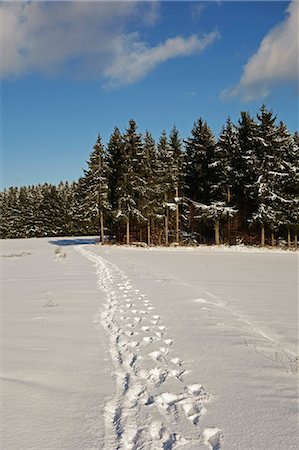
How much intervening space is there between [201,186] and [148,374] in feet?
121

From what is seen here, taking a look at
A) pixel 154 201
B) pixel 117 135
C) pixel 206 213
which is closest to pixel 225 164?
pixel 206 213

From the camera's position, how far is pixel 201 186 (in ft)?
133

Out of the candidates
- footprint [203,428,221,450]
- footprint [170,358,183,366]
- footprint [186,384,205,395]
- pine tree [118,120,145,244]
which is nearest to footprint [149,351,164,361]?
footprint [170,358,183,366]

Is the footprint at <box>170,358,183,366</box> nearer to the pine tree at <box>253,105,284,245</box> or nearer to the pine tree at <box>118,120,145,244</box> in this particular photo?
the pine tree at <box>253,105,284,245</box>

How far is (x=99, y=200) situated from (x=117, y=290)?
97.4ft

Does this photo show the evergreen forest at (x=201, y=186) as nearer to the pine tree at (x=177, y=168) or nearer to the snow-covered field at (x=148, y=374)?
the pine tree at (x=177, y=168)

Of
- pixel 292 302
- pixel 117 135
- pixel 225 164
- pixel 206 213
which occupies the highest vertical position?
pixel 117 135

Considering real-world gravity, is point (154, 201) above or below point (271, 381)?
above

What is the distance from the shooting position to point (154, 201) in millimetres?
39062

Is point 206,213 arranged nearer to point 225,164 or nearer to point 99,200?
point 225,164

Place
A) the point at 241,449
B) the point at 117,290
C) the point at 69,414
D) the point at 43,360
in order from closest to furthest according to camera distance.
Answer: the point at 241,449
the point at 69,414
the point at 43,360
the point at 117,290

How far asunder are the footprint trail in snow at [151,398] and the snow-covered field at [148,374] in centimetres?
1

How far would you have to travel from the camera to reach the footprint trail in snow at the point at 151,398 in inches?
121

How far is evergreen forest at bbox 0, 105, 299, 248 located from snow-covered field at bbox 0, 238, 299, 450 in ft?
89.4
